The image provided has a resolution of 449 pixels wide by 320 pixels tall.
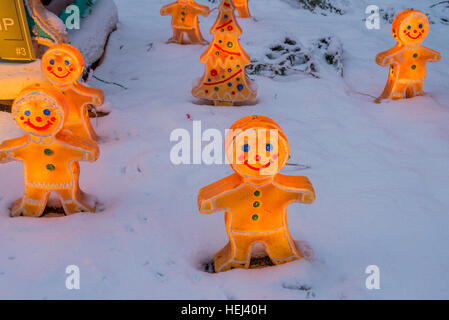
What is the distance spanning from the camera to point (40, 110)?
2367 millimetres

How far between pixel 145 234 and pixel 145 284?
42 centimetres

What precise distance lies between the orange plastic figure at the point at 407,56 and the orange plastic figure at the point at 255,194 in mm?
2826

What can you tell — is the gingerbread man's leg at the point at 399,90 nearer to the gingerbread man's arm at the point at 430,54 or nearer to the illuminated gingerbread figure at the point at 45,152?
the gingerbread man's arm at the point at 430,54

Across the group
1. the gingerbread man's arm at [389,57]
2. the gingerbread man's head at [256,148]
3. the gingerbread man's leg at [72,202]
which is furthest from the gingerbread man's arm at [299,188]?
the gingerbread man's arm at [389,57]

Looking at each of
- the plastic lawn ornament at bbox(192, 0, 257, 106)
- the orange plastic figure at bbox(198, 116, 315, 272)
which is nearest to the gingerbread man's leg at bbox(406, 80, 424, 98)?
the plastic lawn ornament at bbox(192, 0, 257, 106)

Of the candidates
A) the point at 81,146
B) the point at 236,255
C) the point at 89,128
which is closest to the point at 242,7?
the point at 89,128

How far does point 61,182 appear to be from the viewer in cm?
258

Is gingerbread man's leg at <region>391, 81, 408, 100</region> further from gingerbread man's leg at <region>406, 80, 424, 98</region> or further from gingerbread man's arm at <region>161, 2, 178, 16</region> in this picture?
gingerbread man's arm at <region>161, 2, 178, 16</region>

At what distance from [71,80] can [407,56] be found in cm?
327

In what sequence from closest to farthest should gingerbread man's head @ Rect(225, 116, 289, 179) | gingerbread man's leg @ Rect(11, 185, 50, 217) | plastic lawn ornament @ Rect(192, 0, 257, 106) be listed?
gingerbread man's head @ Rect(225, 116, 289, 179) < gingerbread man's leg @ Rect(11, 185, 50, 217) < plastic lawn ornament @ Rect(192, 0, 257, 106)

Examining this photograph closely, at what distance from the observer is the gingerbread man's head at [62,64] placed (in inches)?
125

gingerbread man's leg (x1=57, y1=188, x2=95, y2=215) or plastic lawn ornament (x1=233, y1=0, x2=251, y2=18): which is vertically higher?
plastic lawn ornament (x1=233, y1=0, x2=251, y2=18)

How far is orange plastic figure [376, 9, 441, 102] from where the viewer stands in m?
4.29

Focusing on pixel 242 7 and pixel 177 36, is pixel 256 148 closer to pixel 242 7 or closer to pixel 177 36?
pixel 177 36
